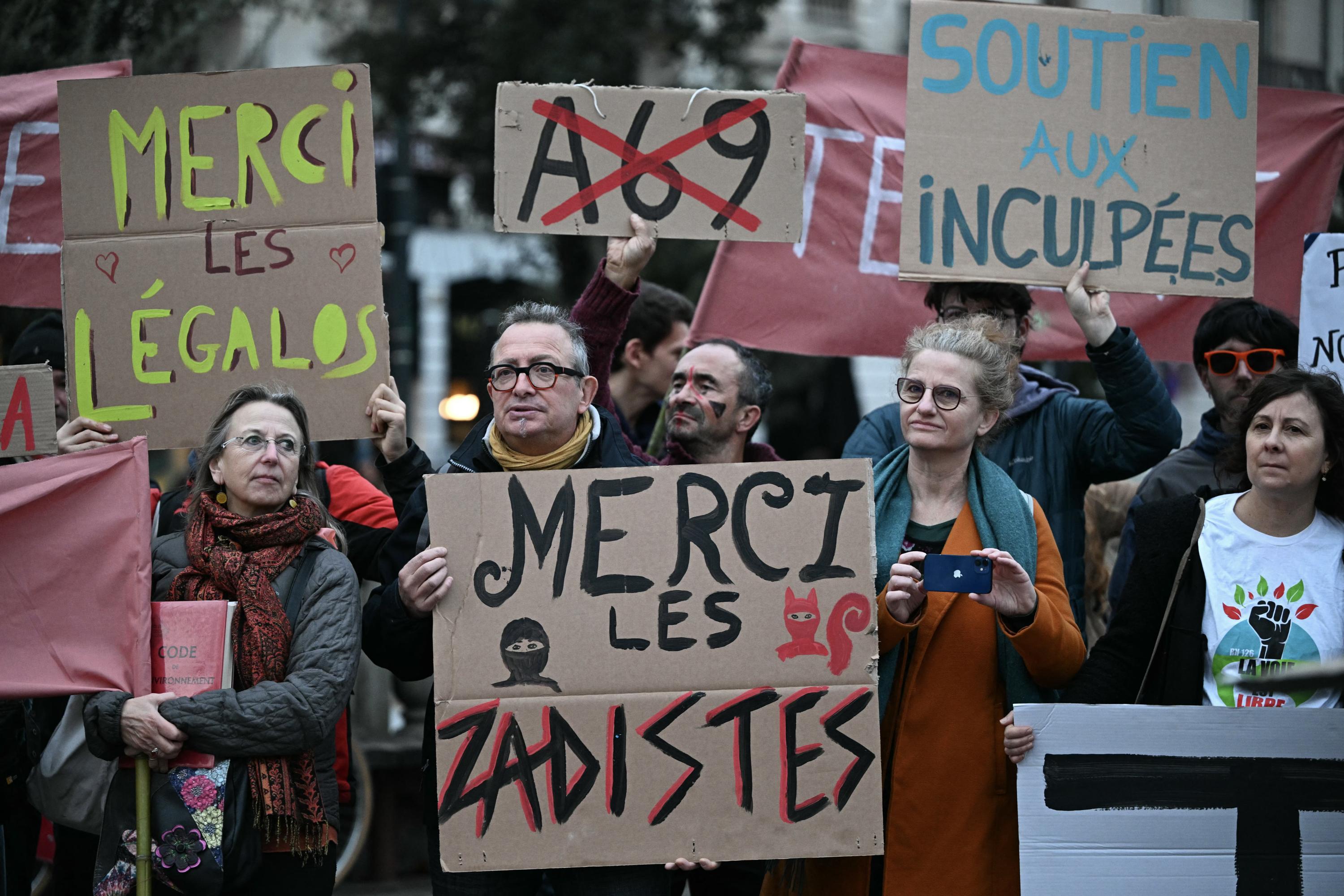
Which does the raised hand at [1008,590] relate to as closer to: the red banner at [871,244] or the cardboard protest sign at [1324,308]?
the cardboard protest sign at [1324,308]

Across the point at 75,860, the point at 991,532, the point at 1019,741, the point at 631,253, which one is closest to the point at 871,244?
the point at 631,253

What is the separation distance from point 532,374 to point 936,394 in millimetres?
914

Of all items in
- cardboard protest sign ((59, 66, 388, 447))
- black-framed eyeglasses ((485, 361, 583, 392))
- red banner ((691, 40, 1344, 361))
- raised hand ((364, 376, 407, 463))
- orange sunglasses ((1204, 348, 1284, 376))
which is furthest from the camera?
red banner ((691, 40, 1344, 361))

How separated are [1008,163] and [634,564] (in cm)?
167

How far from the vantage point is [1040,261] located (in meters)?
3.67

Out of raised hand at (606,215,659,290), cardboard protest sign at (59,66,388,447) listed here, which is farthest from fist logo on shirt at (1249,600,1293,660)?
cardboard protest sign at (59,66,388,447)

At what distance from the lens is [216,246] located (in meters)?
3.55

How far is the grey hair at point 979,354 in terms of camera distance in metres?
3.05

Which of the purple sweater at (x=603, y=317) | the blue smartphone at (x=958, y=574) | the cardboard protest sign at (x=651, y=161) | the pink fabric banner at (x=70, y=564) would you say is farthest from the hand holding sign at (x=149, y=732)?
the blue smartphone at (x=958, y=574)

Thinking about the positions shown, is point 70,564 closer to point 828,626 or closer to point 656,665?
point 656,665

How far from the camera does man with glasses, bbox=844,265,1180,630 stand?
3502 millimetres

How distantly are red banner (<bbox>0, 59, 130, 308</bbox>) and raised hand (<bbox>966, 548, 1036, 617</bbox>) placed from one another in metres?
2.93

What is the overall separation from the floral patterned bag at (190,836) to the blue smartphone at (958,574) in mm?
A: 1513

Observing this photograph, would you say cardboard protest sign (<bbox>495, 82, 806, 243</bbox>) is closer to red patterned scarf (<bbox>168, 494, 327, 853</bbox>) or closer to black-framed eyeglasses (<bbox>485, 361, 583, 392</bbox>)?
black-framed eyeglasses (<bbox>485, 361, 583, 392</bbox>)
